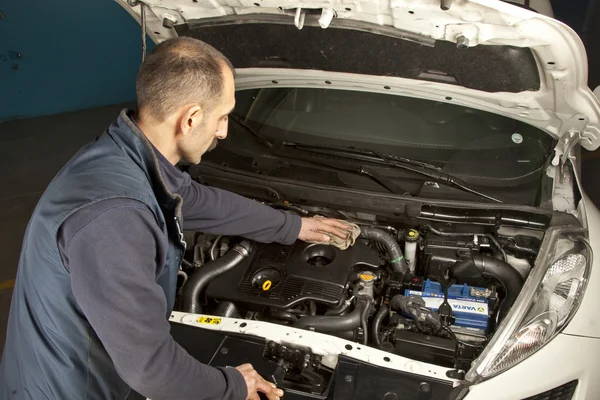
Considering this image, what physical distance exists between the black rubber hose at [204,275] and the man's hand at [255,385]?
19.8 inches

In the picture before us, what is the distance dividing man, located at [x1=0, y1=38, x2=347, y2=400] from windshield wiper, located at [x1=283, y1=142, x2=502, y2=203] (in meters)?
0.86

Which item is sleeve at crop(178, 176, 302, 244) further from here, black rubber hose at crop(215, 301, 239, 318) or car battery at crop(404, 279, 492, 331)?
car battery at crop(404, 279, 492, 331)

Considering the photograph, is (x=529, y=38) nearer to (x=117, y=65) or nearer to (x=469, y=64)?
(x=469, y=64)

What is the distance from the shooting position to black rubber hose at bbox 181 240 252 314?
6.96ft

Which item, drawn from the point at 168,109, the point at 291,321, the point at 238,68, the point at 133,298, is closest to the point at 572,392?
the point at 291,321

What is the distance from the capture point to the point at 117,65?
16.8 ft

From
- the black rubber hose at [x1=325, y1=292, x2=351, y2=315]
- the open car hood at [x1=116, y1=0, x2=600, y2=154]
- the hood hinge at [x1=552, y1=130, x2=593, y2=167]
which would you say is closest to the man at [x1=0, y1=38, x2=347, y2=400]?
the black rubber hose at [x1=325, y1=292, x2=351, y2=315]

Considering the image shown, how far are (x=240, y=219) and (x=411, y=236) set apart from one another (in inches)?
27.3

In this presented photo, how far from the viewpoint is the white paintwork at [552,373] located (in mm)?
1688

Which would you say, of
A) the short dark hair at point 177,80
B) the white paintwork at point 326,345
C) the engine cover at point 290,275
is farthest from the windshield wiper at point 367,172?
the short dark hair at point 177,80

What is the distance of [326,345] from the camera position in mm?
1794

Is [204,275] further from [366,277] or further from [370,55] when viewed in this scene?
[370,55]

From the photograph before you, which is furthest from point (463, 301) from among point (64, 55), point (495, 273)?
point (64, 55)

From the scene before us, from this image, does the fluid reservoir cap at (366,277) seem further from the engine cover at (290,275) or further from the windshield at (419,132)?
the windshield at (419,132)
